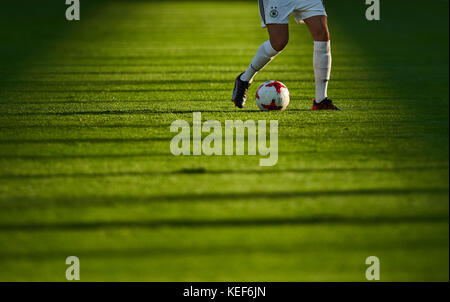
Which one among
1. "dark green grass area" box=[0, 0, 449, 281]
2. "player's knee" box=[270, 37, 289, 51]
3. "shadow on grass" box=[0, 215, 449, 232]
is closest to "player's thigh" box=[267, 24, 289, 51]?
"player's knee" box=[270, 37, 289, 51]

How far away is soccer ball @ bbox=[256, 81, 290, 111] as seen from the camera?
294 inches

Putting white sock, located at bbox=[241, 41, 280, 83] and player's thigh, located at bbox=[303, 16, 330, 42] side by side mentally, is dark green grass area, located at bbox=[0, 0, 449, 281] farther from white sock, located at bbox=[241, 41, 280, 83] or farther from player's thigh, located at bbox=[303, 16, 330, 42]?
player's thigh, located at bbox=[303, 16, 330, 42]

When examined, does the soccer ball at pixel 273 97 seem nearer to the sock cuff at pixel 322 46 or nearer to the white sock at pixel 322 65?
the white sock at pixel 322 65

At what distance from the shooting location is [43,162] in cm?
545

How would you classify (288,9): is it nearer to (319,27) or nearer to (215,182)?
→ (319,27)

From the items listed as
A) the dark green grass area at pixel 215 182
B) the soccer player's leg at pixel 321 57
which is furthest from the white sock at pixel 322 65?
the dark green grass area at pixel 215 182

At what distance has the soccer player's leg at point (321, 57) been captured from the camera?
740 centimetres

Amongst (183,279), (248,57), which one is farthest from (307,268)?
(248,57)

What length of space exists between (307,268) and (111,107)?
485 centimetres

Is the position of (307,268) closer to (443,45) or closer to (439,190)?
(439,190)

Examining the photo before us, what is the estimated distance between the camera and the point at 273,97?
293 inches

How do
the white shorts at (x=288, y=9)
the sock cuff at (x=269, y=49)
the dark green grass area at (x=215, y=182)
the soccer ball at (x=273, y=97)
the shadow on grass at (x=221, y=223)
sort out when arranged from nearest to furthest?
the dark green grass area at (x=215, y=182), the shadow on grass at (x=221, y=223), the white shorts at (x=288, y=9), the soccer ball at (x=273, y=97), the sock cuff at (x=269, y=49)

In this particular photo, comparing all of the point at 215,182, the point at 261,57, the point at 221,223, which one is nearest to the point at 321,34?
the point at 261,57

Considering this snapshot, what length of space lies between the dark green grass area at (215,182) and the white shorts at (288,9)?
0.98m
